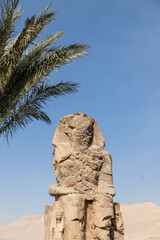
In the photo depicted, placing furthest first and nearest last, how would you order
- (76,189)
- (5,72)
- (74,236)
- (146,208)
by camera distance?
1. (146,208)
2. (5,72)
3. (76,189)
4. (74,236)

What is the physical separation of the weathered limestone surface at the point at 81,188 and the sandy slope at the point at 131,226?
23.0 meters

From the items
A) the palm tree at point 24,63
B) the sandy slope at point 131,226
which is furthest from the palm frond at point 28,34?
the sandy slope at point 131,226

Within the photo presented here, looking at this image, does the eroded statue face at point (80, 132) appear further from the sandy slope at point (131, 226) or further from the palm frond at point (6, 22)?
the sandy slope at point (131, 226)

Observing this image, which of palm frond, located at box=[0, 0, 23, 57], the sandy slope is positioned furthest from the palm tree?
the sandy slope

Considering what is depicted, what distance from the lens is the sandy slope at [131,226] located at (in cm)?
3303

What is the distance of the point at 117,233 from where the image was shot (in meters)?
8.24

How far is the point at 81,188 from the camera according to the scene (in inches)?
323

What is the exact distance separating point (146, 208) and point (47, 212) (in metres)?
37.6

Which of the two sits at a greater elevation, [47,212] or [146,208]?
[146,208]

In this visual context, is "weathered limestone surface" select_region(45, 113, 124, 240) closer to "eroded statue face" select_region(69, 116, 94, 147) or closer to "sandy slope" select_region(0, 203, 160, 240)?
"eroded statue face" select_region(69, 116, 94, 147)

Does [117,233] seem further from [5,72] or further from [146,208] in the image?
[146,208]

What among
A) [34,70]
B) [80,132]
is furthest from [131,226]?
[80,132]

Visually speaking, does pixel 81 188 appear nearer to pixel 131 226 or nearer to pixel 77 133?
pixel 77 133

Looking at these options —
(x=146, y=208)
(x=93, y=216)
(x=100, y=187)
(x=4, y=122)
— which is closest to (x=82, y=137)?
(x=100, y=187)
